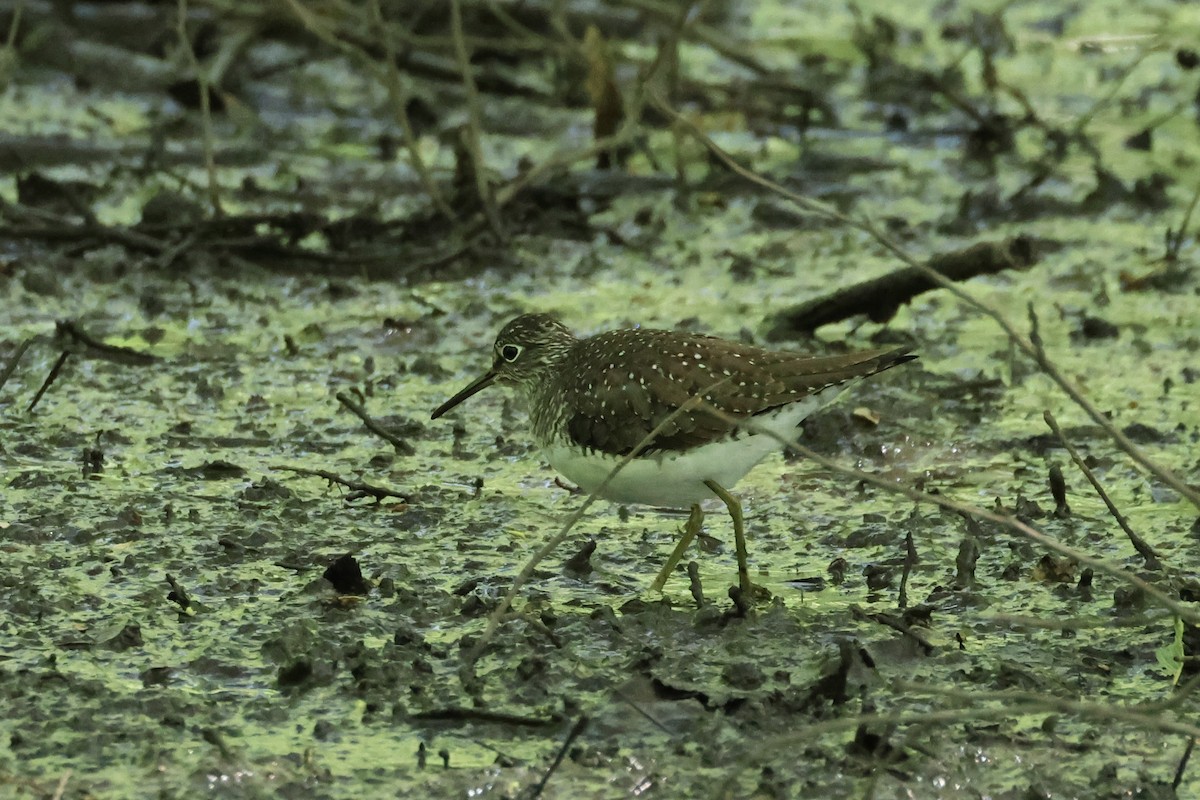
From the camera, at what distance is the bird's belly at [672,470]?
4.88m

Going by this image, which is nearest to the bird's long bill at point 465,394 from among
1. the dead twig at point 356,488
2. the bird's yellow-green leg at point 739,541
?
the dead twig at point 356,488

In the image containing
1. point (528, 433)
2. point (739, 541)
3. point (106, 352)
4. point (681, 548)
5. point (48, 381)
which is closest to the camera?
point (739, 541)

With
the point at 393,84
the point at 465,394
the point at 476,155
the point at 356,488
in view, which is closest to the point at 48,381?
the point at 356,488

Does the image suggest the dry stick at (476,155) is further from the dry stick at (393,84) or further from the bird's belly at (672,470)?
the bird's belly at (672,470)

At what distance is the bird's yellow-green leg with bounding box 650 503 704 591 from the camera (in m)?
5.00

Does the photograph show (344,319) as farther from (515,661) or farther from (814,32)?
(814,32)

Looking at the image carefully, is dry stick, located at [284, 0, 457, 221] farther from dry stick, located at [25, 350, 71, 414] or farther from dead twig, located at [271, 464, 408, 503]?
dead twig, located at [271, 464, 408, 503]

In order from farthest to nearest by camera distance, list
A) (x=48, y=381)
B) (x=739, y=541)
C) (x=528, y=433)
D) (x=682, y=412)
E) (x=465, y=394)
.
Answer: (x=528, y=433)
(x=48, y=381)
(x=465, y=394)
(x=739, y=541)
(x=682, y=412)

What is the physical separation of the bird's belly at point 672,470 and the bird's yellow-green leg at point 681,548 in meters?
0.11

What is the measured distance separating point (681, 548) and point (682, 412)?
507 millimetres

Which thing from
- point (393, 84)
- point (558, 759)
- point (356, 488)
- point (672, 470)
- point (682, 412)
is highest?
point (393, 84)

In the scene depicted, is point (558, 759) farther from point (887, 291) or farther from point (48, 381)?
point (887, 291)

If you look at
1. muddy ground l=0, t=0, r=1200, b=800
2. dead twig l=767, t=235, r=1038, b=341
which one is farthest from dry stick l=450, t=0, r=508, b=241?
dead twig l=767, t=235, r=1038, b=341

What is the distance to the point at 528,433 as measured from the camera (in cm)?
643
